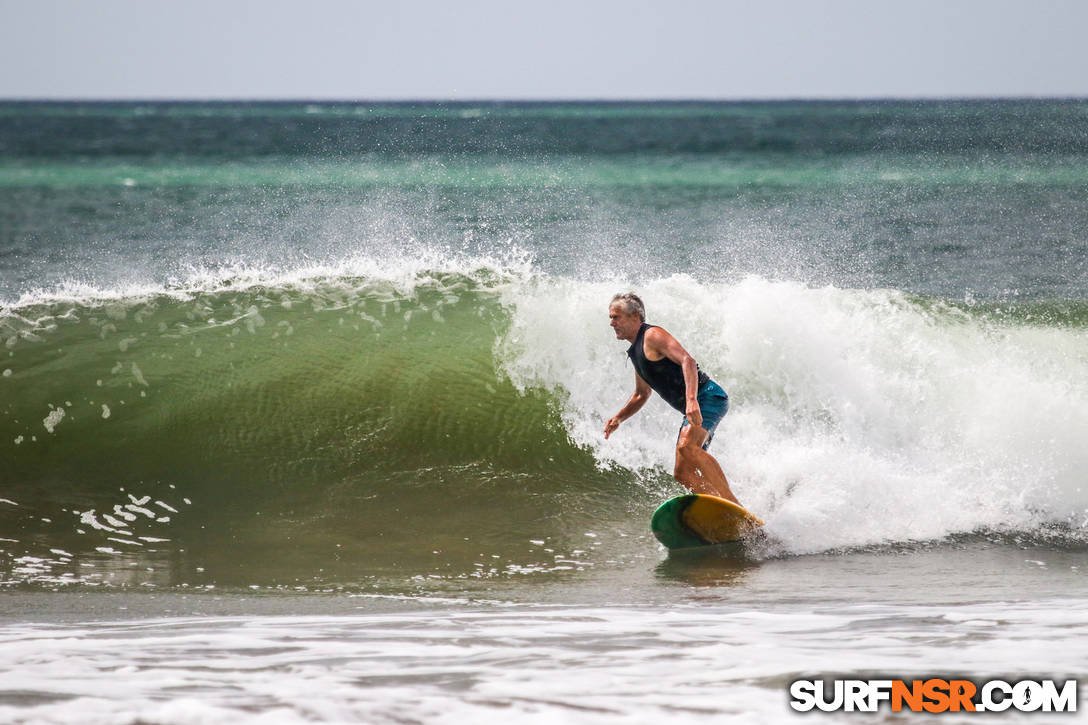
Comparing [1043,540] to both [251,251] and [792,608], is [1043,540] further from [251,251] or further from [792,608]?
[251,251]

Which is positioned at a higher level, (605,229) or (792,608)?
(605,229)

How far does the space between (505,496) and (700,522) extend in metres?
1.64

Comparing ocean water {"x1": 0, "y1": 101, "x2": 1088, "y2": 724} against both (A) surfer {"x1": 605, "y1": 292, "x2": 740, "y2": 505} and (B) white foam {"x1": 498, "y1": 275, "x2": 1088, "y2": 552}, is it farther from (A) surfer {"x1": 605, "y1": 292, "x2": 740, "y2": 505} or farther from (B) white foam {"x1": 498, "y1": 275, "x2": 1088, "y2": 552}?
(A) surfer {"x1": 605, "y1": 292, "x2": 740, "y2": 505}

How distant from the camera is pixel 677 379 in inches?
227

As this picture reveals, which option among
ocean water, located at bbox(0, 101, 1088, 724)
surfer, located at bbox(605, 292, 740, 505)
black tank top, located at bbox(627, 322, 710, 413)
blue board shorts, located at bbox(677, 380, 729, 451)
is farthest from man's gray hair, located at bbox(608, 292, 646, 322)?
ocean water, located at bbox(0, 101, 1088, 724)

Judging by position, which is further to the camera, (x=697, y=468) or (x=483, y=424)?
(x=483, y=424)

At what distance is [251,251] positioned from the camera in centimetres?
1748

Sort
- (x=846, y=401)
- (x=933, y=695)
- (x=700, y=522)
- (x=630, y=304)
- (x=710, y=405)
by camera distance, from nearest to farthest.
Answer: (x=933, y=695)
(x=700, y=522)
(x=630, y=304)
(x=710, y=405)
(x=846, y=401)

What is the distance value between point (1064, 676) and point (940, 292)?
37.1ft

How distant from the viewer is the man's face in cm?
564

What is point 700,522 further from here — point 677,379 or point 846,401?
point 846,401

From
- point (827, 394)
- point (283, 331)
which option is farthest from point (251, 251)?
point (827, 394)

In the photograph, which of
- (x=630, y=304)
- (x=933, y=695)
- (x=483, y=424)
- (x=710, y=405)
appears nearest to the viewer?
(x=933, y=695)

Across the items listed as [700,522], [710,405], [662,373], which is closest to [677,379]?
[662,373]
